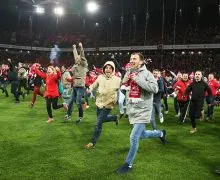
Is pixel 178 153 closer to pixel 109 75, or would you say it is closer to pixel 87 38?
pixel 109 75

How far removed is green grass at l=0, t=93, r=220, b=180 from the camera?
259 inches

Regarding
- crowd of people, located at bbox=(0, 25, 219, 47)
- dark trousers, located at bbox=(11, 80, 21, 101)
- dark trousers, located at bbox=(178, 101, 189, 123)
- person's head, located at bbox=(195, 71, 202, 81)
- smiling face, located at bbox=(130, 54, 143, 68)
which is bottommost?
dark trousers, located at bbox=(178, 101, 189, 123)

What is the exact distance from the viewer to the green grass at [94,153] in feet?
21.6

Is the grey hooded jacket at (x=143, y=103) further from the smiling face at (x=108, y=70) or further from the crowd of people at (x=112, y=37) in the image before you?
the crowd of people at (x=112, y=37)

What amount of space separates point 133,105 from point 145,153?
2025 millimetres

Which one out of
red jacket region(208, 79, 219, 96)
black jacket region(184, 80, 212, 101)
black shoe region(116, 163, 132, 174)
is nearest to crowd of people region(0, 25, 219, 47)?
red jacket region(208, 79, 219, 96)

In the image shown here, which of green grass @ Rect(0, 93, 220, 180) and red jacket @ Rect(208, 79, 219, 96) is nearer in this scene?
green grass @ Rect(0, 93, 220, 180)

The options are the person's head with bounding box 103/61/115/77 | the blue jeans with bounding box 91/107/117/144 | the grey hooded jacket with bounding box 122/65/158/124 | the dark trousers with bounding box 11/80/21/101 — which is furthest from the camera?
the dark trousers with bounding box 11/80/21/101

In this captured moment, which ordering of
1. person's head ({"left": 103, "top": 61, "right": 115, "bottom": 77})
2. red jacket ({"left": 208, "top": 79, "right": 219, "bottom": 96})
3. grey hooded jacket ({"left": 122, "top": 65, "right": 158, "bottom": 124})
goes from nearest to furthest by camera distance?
1. grey hooded jacket ({"left": 122, "top": 65, "right": 158, "bottom": 124})
2. person's head ({"left": 103, "top": 61, "right": 115, "bottom": 77})
3. red jacket ({"left": 208, "top": 79, "right": 219, "bottom": 96})

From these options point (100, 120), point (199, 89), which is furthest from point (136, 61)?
point (199, 89)

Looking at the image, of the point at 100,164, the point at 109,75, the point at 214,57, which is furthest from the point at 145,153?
the point at 214,57

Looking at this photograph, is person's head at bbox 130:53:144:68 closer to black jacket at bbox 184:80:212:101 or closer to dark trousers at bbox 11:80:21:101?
black jacket at bbox 184:80:212:101

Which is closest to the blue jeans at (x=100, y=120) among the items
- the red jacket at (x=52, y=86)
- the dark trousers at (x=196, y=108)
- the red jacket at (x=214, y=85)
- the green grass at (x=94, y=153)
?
the green grass at (x=94, y=153)

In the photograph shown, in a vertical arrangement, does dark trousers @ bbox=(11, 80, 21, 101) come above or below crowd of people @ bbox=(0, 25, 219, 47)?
below
